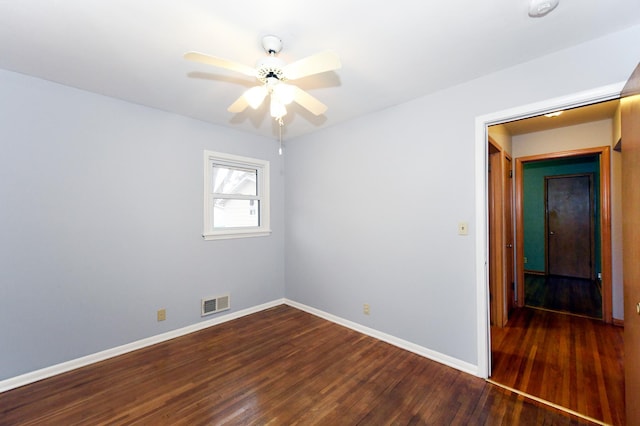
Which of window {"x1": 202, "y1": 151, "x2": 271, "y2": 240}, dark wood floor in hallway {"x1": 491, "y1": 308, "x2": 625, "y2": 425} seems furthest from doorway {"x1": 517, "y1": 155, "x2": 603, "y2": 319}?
window {"x1": 202, "y1": 151, "x2": 271, "y2": 240}

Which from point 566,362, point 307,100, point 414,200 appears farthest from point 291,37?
point 566,362

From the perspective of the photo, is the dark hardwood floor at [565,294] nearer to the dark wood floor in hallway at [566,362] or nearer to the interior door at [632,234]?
the dark wood floor in hallway at [566,362]

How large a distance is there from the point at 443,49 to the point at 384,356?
8.54 ft

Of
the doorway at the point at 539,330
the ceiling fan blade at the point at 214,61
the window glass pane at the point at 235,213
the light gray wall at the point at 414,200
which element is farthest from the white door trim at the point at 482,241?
the window glass pane at the point at 235,213

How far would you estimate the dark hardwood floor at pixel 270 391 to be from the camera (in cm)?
178

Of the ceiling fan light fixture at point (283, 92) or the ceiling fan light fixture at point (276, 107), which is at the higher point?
the ceiling fan light fixture at point (283, 92)

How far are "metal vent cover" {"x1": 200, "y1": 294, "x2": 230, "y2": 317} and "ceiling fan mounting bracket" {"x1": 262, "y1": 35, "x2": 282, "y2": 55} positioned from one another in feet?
9.03

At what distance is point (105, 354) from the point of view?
251cm

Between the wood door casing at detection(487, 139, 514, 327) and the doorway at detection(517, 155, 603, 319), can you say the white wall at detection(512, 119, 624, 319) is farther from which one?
the doorway at detection(517, 155, 603, 319)

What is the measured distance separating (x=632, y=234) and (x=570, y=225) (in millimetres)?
4906

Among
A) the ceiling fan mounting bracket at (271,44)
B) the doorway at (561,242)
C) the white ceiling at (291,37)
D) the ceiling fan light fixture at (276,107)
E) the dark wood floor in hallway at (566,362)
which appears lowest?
the dark wood floor in hallway at (566,362)

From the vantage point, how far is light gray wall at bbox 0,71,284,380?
83.9 inches

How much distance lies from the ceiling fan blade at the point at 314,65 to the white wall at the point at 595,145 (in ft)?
11.9

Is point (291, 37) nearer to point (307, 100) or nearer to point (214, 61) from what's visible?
point (307, 100)
